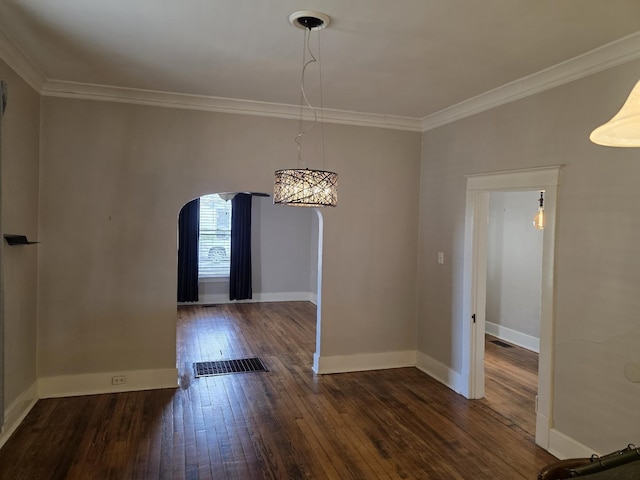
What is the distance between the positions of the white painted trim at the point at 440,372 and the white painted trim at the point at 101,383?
264cm

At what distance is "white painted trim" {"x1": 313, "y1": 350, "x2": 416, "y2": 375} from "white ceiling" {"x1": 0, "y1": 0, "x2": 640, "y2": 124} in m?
2.77

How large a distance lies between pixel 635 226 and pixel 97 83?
13.9 feet

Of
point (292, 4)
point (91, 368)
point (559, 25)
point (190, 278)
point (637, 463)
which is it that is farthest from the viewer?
point (190, 278)

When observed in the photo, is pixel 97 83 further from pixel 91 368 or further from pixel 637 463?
pixel 637 463

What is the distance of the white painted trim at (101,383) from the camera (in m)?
3.88

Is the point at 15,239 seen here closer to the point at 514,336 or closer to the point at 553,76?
the point at 553,76

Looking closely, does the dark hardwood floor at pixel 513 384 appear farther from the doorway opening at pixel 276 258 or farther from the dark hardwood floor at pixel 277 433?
the doorway opening at pixel 276 258

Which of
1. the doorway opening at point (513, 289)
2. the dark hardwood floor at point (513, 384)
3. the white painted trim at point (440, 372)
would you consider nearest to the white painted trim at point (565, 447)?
the dark hardwood floor at point (513, 384)

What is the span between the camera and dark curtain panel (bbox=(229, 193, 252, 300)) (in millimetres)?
8453

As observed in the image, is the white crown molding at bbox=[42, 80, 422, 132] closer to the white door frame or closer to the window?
the white door frame

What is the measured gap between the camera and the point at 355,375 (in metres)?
4.68

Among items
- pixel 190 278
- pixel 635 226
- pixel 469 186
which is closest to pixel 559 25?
pixel 635 226

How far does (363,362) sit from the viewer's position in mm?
4824

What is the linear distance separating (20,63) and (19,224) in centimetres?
120
